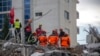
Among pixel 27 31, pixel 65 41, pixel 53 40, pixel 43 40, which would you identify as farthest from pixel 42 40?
pixel 65 41

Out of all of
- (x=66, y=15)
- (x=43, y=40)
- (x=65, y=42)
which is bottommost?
(x=65, y=42)

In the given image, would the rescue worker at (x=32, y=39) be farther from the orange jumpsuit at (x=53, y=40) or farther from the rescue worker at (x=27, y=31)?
the orange jumpsuit at (x=53, y=40)

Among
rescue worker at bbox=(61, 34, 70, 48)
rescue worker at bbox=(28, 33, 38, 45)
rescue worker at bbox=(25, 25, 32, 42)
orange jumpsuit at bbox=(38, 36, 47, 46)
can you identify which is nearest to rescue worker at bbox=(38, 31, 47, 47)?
orange jumpsuit at bbox=(38, 36, 47, 46)

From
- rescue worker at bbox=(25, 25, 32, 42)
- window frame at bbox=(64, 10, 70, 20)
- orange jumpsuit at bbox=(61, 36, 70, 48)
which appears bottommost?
orange jumpsuit at bbox=(61, 36, 70, 48)

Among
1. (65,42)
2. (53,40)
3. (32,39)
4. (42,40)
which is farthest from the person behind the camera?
(32,39)

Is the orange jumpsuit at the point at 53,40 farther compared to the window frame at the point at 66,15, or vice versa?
the window frame at the point at 66,15

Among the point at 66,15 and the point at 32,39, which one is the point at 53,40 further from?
the point at 66,15

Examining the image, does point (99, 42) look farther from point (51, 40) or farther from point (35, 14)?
point (35, 14)

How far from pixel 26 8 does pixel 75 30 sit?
305 inches

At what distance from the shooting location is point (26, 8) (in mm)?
56219

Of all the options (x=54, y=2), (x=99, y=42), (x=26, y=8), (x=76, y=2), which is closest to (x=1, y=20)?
(x=26, y=8)

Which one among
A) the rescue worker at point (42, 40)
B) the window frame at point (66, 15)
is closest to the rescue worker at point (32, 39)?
the rescue worker at point (42, 40)

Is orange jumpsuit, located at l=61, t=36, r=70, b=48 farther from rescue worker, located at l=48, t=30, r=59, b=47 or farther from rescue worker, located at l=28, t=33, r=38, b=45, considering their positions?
rescue worker, located at l=28, t=33, r=38, b=45

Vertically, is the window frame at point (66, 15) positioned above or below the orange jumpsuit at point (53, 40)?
above
